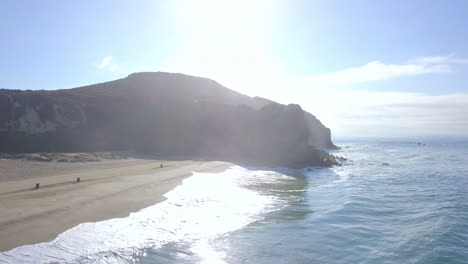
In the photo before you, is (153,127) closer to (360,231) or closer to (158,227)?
(158,227)

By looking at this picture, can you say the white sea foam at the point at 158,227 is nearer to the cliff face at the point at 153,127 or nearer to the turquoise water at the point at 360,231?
the turquoise water at the point at 360,231

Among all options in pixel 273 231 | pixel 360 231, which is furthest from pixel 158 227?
pixel 360 231

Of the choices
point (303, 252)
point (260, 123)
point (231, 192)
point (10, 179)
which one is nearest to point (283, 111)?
point (260, 123)

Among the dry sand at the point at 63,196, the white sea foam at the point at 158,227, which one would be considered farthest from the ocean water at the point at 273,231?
the dry sand at the point at 63,196

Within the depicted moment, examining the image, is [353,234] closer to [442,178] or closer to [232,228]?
[232,228]

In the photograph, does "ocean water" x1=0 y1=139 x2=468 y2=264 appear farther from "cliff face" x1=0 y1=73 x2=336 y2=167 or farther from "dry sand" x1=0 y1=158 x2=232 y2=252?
"cliff face" x1=0 y1=73 x2=336 y2=167

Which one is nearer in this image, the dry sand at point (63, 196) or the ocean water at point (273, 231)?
the ocean water at point (273, 231)
